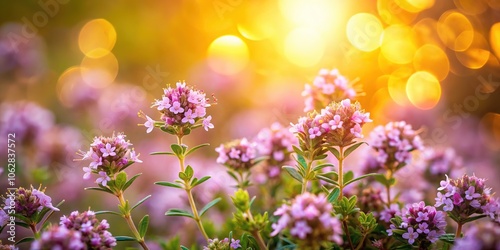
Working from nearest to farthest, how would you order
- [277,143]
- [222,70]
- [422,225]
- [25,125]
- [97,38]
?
[422,225]
[277,143]
[25,125]
[222,70]
[97,38]

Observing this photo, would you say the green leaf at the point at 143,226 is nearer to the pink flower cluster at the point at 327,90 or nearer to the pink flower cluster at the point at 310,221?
the pink flower cluster at the point at 310,221

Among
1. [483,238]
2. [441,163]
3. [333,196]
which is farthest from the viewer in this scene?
[441,163]

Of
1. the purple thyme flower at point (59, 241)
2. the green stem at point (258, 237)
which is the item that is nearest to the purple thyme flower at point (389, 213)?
the green stem at point (258, 237)

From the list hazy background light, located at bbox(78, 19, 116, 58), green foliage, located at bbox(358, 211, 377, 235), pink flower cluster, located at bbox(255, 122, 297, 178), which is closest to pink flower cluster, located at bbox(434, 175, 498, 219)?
green foliage, located at bbox(358, 211, 377, 235)

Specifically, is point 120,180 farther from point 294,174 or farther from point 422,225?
point 422,225

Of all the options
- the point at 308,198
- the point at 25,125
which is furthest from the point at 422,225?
the point at 25,125

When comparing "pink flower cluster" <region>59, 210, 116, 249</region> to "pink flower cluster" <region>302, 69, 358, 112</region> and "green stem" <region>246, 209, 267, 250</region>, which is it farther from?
"pink flower cluster" <region>302, 69, 358, 112</region>

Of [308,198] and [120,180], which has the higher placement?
[120,180]
